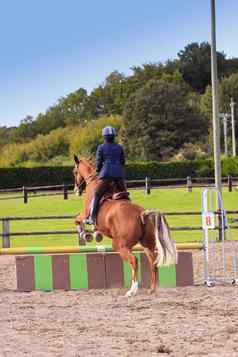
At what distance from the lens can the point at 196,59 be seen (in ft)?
403

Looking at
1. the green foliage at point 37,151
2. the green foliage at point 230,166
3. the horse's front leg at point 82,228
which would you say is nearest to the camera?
the horse's front leg at point 82,228

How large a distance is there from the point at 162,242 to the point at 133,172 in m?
48.9

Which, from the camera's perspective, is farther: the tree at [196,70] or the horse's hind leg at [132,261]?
the tree at [196,70]

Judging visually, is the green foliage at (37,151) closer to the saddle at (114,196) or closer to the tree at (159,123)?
the tree at (159,123)

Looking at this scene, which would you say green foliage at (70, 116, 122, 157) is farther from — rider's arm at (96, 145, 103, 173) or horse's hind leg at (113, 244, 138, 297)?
horse's hind leg at (113, 244, 138, 297)

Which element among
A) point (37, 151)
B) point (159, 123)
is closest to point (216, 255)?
point (159, 123)

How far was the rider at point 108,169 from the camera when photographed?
40.7 feet

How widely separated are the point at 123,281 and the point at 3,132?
115849 mm

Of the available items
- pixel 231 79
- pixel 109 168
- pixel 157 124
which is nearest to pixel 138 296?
pixel 109 168

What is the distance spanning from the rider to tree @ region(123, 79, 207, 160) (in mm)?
72363

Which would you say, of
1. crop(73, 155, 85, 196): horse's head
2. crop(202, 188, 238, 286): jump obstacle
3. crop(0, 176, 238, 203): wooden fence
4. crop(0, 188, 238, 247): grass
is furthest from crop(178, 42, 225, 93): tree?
crop(73, 155, 85, 196): horse's head

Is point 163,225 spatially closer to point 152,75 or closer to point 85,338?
point 85,338

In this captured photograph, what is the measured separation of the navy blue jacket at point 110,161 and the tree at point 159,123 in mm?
72372

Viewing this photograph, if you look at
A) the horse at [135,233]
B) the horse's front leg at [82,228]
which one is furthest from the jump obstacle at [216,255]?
the horse's front leg at [82,228]
